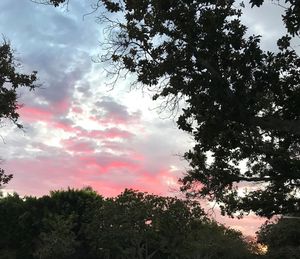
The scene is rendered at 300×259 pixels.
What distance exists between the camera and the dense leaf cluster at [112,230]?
90.7 ft

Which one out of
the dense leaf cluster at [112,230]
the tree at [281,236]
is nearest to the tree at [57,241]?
the dense leaf cluster at [112,230]

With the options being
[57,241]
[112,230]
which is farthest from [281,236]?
[57,241]

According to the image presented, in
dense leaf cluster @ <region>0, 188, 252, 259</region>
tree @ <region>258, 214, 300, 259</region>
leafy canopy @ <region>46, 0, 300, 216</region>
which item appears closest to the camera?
leafy canopy @ <region>46, 0, 300, 216</region>

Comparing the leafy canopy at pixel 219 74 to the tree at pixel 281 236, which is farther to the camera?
the tree at pixel 281 236

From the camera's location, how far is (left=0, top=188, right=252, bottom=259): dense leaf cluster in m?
27.6

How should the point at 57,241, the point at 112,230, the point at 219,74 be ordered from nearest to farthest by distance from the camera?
the point at 219,74
the point at 112,230
the point at 57,241

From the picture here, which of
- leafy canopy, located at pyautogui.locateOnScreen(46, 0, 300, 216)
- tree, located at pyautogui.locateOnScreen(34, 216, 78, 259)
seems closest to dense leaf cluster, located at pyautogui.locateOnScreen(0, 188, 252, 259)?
tree, located at pyautogui.locateOnScreen(34, 216, 78, 259)

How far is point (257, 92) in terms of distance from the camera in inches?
506

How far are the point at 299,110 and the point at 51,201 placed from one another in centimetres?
2166

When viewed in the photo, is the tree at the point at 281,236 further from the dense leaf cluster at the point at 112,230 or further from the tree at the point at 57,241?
the tree at the point at 57,241

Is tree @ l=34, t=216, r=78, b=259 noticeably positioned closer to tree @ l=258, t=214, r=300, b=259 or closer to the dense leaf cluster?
the dense leaf cluster

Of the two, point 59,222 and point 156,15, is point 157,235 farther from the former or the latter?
point 156,15

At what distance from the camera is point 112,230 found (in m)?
27.5

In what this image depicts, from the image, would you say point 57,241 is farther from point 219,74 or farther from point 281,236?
point 219,74
